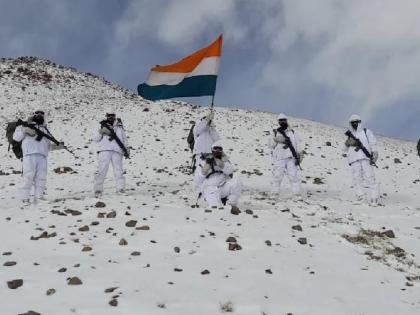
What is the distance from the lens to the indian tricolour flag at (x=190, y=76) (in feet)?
47.9

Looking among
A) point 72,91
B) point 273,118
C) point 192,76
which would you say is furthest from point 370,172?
point 72,91

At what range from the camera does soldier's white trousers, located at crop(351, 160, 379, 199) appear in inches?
589

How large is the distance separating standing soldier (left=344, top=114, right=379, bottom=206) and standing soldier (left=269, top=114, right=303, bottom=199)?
1570mm

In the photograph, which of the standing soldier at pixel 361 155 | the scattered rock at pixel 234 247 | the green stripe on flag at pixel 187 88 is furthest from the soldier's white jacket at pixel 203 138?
the scattered rock at pixel 234 247

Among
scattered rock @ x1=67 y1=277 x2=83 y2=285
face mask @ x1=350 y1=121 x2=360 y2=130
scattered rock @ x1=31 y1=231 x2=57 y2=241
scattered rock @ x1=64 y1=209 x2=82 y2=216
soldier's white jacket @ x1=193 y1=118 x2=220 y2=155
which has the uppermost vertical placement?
face mask @ x1=350 y1=121 x2=360 y2=130

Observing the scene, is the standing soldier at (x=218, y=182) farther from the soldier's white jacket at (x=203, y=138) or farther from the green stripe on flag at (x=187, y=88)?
the soldier's white jacket at (x=203, y=138)

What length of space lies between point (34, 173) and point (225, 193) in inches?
193

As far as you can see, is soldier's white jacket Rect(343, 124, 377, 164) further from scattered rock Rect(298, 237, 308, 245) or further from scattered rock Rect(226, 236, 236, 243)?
scattered rock Rect(226, 236, 236, 243)

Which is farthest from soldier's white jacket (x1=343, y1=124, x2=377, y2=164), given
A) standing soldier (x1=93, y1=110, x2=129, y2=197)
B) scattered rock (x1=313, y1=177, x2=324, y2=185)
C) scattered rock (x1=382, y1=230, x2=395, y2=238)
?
standing soldier (x1=93, y1=110, x2=129, y2=197)

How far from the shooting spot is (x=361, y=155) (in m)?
15.4

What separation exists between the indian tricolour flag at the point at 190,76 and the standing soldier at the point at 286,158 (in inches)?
101

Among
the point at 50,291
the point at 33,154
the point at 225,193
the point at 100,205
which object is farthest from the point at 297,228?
the point at 33,154

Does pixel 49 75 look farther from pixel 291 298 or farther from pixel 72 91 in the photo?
pixel 291 298

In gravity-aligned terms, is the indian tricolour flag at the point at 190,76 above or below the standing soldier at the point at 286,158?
above
